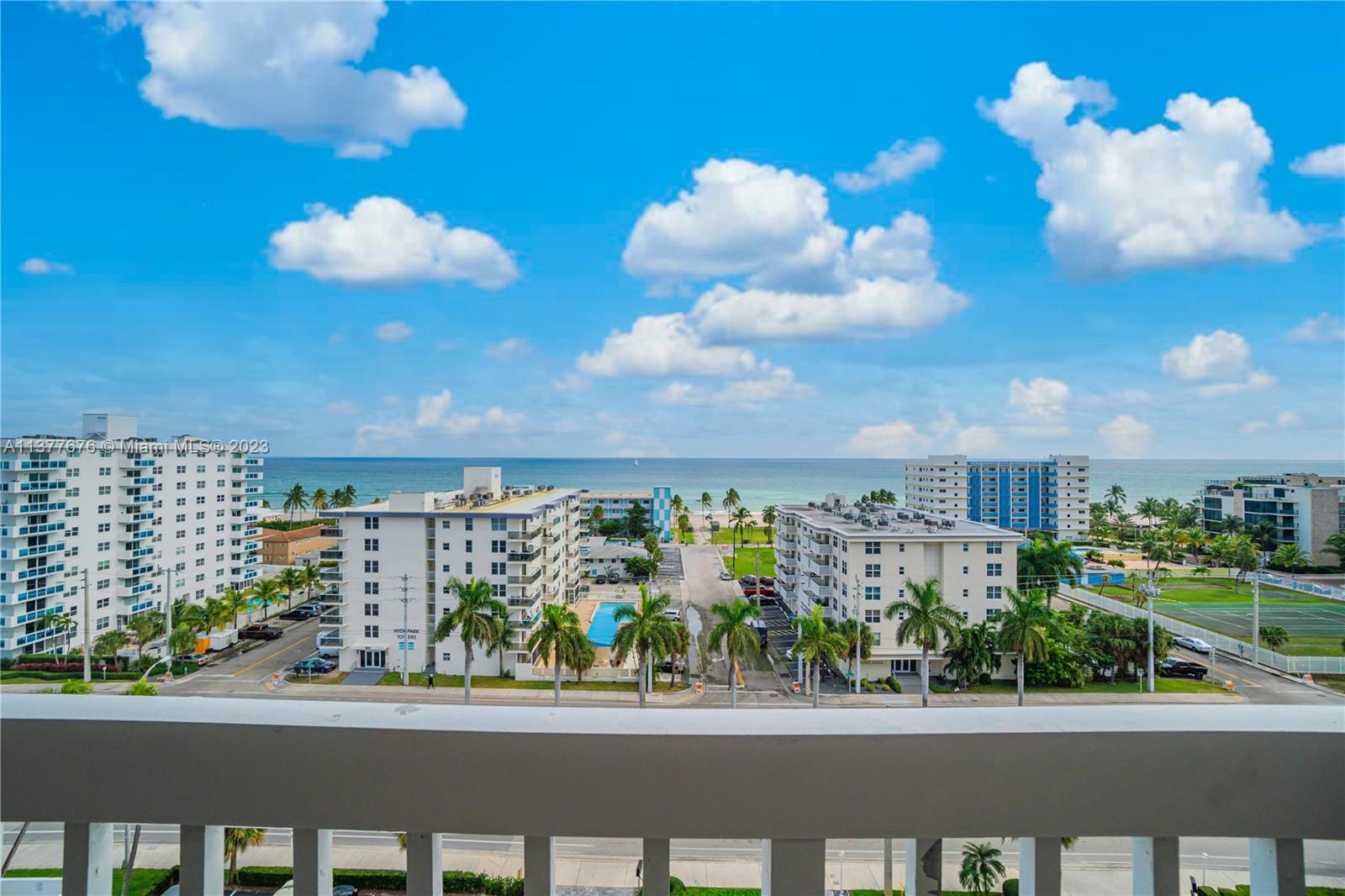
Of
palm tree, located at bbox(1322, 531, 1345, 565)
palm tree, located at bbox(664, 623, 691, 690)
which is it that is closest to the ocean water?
palm tree, located at bbox(1322, 531, 1345, 565)

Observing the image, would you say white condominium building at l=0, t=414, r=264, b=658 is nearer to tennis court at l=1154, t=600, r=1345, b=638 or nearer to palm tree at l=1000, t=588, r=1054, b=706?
palm tree at l=1000, t=588, r=1054, b=706

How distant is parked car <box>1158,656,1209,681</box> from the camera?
2216cm

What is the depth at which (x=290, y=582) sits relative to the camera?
30.9 m

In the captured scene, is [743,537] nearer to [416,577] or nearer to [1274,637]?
[1274,637]

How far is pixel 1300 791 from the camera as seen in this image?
44.7 inches

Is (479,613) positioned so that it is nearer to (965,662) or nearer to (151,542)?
(965,662)

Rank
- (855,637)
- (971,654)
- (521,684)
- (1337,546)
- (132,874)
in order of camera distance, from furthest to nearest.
A: (1337,546) < (521,684) < (855,637) < (971,654) < (132,874)

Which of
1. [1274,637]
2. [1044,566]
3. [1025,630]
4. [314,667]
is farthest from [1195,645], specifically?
[314,667]

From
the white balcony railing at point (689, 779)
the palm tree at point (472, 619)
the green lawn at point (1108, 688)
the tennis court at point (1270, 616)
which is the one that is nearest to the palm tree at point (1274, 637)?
the tennis court at point (1270, 616)

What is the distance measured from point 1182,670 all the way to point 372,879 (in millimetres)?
26289

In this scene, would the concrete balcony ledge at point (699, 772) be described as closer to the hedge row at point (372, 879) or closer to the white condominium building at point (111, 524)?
the hedge row at point (372, 879)

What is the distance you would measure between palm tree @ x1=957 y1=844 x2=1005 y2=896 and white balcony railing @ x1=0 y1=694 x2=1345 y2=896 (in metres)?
5.72

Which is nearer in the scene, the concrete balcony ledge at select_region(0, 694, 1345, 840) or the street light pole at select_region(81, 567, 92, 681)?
the concrete balcony ledge at select_region(0, 694, 1345, 840)

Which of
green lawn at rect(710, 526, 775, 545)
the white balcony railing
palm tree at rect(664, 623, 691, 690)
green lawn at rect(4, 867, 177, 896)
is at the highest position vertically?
the white balcony railing
